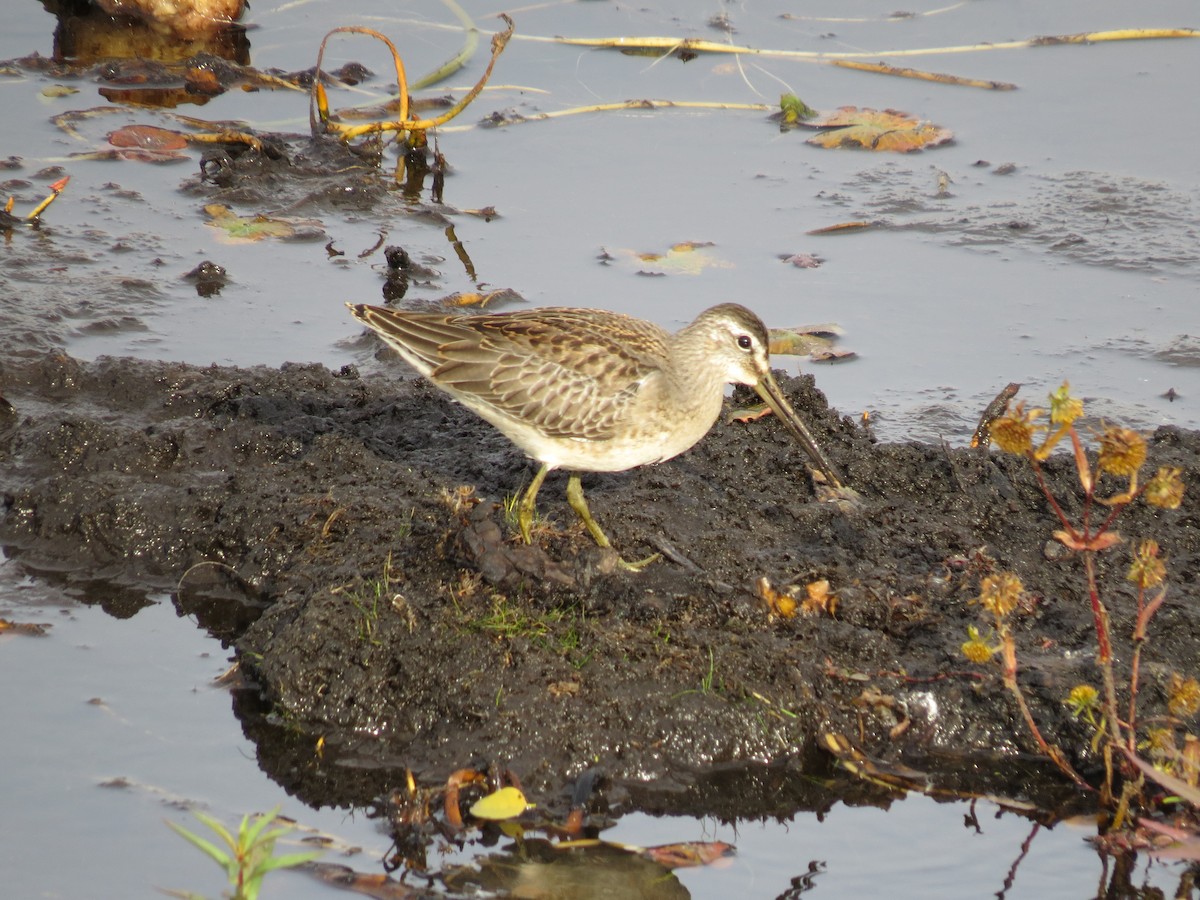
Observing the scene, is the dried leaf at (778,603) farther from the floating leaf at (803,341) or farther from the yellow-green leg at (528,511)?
the floating leaf at (803,341)

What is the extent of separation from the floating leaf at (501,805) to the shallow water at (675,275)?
34cm

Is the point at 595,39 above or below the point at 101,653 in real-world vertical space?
above

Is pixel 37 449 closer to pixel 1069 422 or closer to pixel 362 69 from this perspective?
pixel 1069 422

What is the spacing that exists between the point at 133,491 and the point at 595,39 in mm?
7227

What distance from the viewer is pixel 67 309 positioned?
7.79 meters

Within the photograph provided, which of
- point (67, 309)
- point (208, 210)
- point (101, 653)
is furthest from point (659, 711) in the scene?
point (208, 210)

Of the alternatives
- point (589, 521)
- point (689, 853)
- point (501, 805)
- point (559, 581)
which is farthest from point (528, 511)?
point (689, 853)

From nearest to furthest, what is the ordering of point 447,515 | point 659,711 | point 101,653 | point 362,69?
point 659,711 < point 101,653 < point 447,515 < point 362,69

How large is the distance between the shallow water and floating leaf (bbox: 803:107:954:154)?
189mm

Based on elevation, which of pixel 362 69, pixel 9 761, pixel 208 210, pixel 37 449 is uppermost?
pixel 362 69

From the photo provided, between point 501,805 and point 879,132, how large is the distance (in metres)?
7.35

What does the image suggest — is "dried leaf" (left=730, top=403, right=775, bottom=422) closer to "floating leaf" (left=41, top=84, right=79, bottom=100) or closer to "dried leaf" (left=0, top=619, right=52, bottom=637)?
"dried leaf" (left=0, top=619, right=52, bottom=637)

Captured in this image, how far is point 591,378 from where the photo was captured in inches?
231

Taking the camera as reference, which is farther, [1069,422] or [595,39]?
[595,39]
